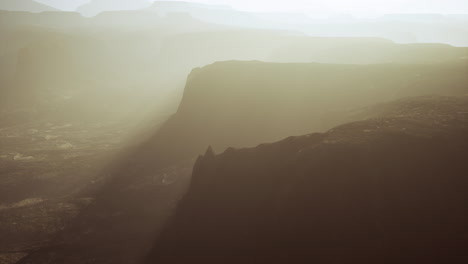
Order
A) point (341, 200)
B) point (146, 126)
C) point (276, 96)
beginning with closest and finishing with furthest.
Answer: point (341, 200), point (276, 96), point (146, 126)

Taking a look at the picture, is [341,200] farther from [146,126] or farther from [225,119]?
[146,126]

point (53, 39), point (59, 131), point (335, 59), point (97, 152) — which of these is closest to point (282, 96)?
point (97, 152)

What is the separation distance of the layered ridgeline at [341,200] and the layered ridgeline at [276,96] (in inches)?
720

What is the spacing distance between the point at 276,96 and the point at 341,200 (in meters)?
32.8

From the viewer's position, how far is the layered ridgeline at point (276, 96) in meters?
38.8

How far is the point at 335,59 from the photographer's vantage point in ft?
270

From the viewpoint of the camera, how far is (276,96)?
45312 millimetres

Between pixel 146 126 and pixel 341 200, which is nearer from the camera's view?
pixel 341 200

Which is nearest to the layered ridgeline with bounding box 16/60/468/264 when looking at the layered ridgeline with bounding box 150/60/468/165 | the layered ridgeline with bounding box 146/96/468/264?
the layered ridgeline with bounding box 150/60/468/165

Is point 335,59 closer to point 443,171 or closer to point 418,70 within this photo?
point 418,70

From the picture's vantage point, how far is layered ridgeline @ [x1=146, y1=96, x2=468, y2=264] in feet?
40.5

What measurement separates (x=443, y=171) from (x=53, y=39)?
425ft

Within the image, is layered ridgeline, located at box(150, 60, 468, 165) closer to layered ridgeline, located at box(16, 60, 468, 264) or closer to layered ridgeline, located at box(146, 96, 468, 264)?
layered ridgeline, located at box(16, 60, 468, 264)

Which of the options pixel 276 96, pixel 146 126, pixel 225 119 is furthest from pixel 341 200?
pixel 146 126
